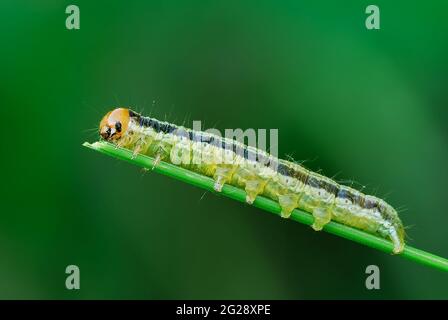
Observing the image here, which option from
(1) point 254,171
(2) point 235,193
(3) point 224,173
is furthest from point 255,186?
(2) point 235,193

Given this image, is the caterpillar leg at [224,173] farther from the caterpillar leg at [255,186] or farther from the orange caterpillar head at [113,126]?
the orange caterpillar head at [113,126]

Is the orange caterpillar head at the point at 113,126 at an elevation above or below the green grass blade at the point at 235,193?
above

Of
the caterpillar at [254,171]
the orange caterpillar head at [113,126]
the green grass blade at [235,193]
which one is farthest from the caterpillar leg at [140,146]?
the green grass blade at [235,193]

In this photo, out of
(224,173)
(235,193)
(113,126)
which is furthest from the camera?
(224,173)

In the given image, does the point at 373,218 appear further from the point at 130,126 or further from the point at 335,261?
the point at 130,126

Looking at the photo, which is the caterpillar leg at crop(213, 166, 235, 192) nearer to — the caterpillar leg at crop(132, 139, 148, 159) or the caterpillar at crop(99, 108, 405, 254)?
the caterpillar at crop(99, 108, 405, 254)

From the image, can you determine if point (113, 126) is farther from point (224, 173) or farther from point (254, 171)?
point (254, 171)

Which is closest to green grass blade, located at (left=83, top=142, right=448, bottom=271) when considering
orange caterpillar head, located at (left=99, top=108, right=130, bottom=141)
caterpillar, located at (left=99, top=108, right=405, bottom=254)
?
orange caterpillar head, located at (left=99, top=108, right=130, bottom=141)
